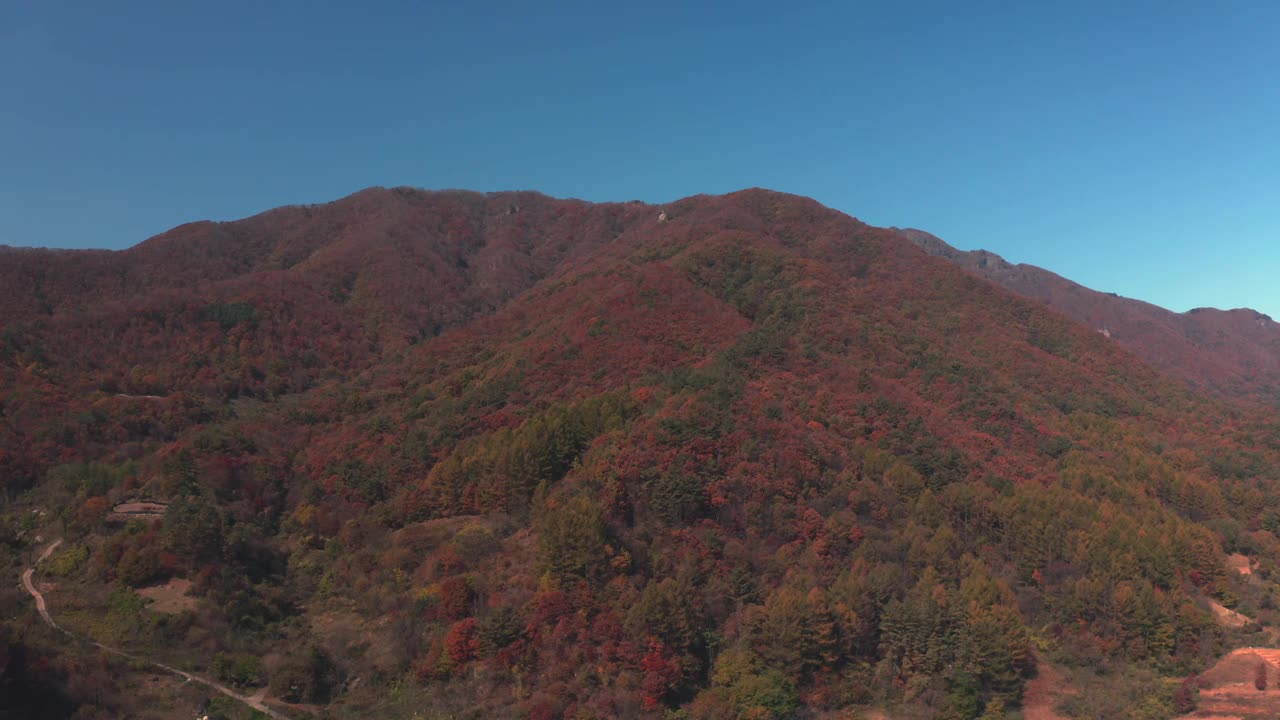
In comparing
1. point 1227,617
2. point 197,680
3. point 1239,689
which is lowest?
point 197,680

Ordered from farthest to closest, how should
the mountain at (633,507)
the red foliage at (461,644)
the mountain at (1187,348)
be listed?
the mountain at (1187,348) → the mountain at (633,507) → the red foliage at (461,644)

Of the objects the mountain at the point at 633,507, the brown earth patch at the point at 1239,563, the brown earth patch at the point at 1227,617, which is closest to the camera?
the mountain at the point at 633,507

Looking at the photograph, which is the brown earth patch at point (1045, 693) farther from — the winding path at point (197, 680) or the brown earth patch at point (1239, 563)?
the winding path at point (197, 680)

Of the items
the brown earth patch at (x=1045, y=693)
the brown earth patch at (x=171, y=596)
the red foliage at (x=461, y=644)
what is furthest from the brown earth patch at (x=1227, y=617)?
the brown earth patch at (x=171, y=596)

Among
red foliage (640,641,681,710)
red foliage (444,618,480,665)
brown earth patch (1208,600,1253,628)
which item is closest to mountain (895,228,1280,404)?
brown earth patch (1208,600,1253,628)

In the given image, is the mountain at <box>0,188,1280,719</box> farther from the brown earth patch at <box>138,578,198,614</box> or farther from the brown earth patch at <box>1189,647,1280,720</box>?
the brown earth patch at <box>1189,647,1280,720</box>

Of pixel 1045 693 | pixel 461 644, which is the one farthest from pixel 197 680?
pixel 1045 693

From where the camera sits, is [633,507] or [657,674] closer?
[657,674]

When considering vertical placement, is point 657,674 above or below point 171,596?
below

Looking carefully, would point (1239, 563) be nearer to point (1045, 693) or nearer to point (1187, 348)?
point (1045, 693)

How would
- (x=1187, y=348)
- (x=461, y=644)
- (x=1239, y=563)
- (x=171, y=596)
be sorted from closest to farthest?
A: (x=461, y=644) → (x=171, y=596) → (x=1239, y=563) → (x=1187, y=348)
